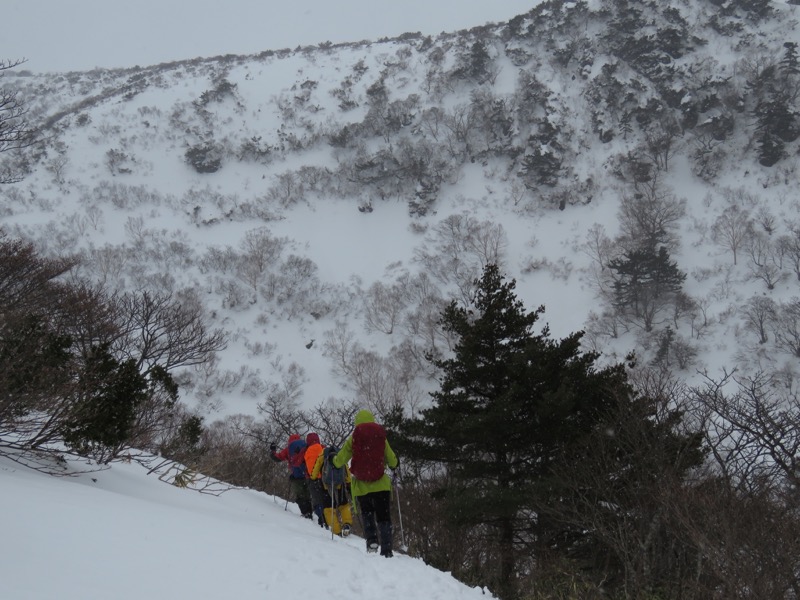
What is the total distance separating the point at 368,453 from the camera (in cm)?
628

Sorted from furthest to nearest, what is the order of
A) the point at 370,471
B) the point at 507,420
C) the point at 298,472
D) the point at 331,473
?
the point at 507,420 → the point at 298,472 → the point at 331,473 → the point at 370,471

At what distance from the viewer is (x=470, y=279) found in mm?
42469

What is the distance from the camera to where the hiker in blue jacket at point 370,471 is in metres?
6.26

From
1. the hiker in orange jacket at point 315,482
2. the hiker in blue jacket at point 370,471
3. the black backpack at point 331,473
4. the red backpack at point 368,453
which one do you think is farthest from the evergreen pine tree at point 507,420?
the red backpack at point 368,453

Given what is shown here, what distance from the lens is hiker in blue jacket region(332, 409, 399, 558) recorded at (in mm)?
6258

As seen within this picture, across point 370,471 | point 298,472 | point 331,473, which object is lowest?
Answer: point 370,471

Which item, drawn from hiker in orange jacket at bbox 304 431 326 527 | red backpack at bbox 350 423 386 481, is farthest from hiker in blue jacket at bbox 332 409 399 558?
hiker in orange jacket at bbox 304 431 326 527

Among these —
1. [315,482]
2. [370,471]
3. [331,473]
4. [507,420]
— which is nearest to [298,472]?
[315,482]

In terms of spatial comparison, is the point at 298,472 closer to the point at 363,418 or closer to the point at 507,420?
the point at 363,418

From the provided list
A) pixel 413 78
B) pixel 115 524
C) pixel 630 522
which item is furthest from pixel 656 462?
pixel 413 78

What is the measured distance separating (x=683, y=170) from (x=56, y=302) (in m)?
51.5

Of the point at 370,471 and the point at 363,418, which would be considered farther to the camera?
the point at 363,418

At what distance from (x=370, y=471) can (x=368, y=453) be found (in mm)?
216

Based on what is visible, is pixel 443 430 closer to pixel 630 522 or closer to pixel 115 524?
pixel 630 522
